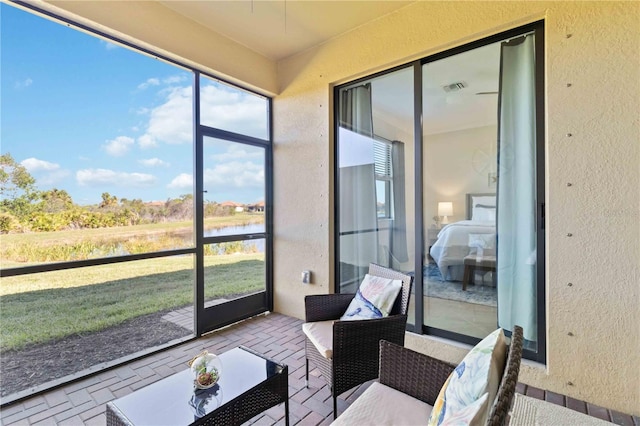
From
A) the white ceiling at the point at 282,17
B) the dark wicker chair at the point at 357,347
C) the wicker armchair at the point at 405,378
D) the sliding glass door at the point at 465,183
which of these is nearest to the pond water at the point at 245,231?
the sliding glass door at the point at 465,183

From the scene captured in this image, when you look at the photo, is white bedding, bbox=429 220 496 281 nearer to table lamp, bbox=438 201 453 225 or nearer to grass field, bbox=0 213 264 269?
table lamp, bbox=438 201 453 225

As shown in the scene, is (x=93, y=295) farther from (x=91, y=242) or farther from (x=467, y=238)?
(x=467, y=238)

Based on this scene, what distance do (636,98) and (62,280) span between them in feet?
13.9

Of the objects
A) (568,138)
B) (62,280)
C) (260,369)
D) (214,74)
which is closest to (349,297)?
(260,369)

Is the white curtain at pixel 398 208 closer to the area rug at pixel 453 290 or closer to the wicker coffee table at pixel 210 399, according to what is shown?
the area rug at pixel 453 290

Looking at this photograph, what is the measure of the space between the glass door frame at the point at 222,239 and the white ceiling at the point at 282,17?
23.0 inches

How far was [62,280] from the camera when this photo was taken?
7.68ft

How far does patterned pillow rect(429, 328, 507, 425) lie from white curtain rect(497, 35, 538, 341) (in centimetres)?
148

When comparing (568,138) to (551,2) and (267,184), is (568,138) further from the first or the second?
(267,184)

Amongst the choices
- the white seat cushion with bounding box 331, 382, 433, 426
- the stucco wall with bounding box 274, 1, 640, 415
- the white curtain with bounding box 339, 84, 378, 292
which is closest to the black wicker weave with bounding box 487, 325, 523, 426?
the white seat cushion with bounding box 331, 382, 433, 426

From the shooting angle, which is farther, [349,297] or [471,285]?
[471,285]

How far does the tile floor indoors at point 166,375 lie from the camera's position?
6.28ft

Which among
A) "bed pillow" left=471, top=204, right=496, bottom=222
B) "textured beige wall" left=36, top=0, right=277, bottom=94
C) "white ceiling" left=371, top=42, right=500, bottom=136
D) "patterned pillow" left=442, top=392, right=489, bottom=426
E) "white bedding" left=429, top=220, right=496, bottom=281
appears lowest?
"patterned pillow" left=442, top=392, right=489, bottom=426

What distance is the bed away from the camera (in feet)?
8.25
